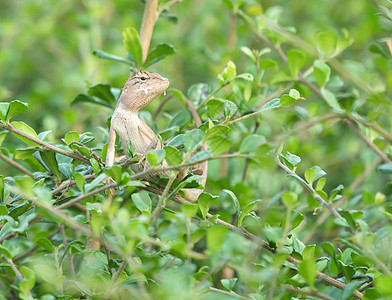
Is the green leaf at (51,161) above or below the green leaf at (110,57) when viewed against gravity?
below

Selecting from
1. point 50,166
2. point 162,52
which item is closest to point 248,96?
point 162,52

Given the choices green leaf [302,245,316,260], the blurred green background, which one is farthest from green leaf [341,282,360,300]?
the blurred green background

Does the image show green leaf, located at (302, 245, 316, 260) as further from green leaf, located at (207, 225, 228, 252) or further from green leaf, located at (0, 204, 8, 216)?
green leaf, located at (0, 204, 8, 216)

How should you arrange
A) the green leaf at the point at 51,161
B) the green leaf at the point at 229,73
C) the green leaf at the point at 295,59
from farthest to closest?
the green leaf at the point at 295,59, the green leaf at the point at 229,73, the green leaf at the point at 51,161

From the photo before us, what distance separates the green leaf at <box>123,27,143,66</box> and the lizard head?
0.05m

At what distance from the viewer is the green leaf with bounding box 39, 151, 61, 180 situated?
62.3 inches

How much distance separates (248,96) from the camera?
6.55 ft

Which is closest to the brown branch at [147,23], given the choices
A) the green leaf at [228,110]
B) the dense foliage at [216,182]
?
the dense foliage at [216,182]

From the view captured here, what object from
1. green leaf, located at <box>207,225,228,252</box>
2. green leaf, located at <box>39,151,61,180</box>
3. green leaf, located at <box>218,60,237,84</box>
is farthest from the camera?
green leaf, located at <box>218,60,237,84</box>

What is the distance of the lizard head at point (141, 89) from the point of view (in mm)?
1911

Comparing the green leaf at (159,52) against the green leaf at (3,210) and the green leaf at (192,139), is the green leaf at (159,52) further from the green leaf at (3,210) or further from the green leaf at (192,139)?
the green leaf at (3,210)

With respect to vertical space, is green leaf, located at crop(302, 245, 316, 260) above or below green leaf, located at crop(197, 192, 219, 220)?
below

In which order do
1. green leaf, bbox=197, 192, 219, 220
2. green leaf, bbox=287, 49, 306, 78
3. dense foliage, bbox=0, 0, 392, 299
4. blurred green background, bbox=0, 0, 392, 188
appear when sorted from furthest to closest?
1. blurred green background, bbox=0, 0, 392, 188
2. green leaf, bbox=287, 49, 306, 78
3. green leaf, bbox=197, 192, 219, 220
4. dense foliage, bbox=0, 0, 392, 299

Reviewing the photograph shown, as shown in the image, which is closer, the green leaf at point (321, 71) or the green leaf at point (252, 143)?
the green leaf at point (252, 143)
